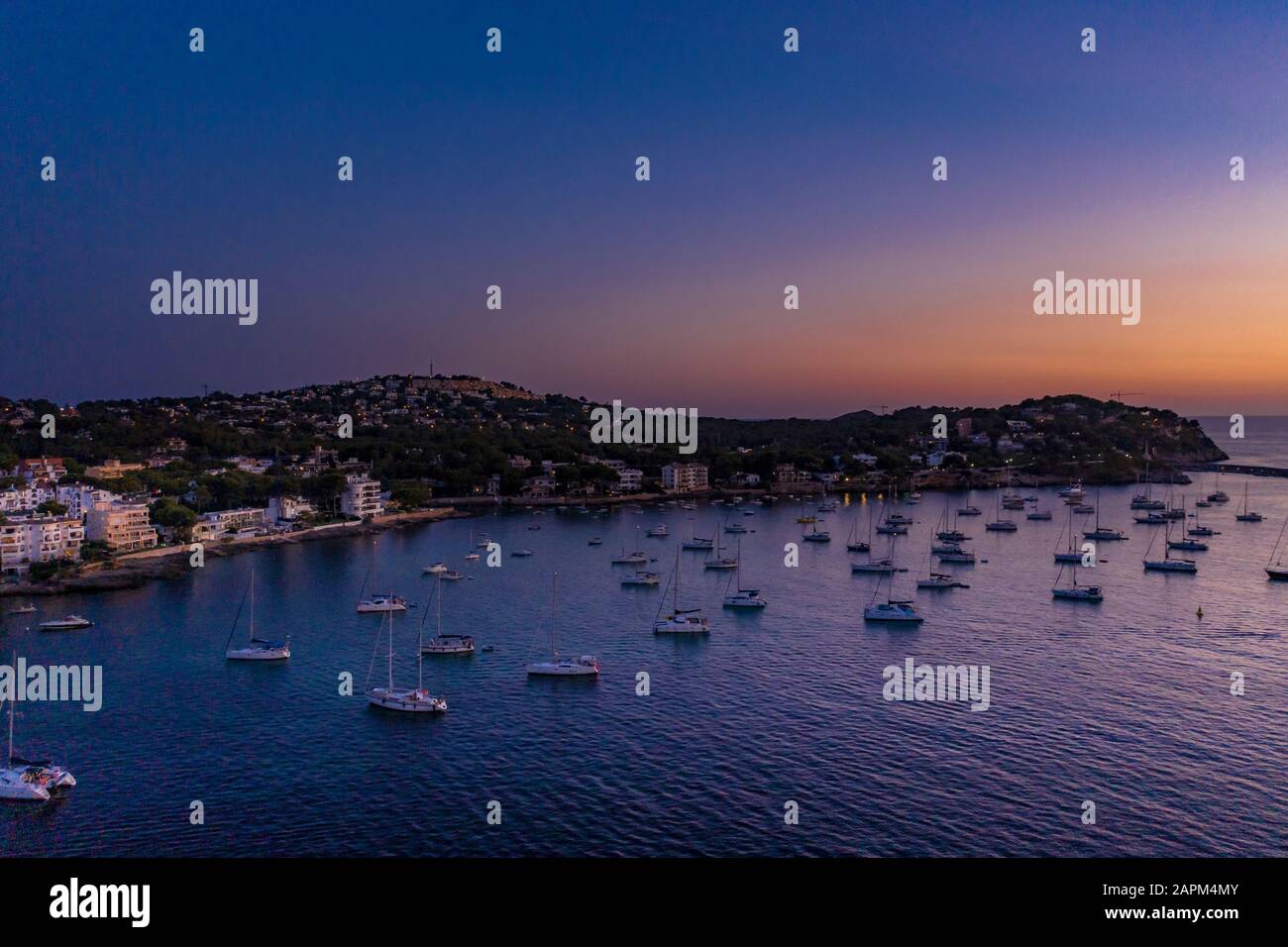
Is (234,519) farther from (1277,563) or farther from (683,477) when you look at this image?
(1277,563)

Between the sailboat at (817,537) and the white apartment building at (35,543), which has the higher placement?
the white apartment building at (35,543)

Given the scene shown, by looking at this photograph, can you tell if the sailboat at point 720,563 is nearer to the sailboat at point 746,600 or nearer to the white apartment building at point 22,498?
the sailboat at point 746,600

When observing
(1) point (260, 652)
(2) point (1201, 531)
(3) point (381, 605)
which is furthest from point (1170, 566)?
(1) point (260, 652)

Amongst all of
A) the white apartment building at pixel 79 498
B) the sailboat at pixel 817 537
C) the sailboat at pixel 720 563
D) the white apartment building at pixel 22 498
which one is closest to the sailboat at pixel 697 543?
the sailboat at pixel 720 563

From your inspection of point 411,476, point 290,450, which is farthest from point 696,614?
point 290,450

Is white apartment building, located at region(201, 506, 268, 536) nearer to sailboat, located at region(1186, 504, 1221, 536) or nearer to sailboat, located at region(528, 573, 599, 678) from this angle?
sailboat, located at region(528, 573, 599, 678)

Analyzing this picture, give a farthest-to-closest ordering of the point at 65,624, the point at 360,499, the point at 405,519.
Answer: the point at 405,519 → the point at 360,499 → the point at 65,624

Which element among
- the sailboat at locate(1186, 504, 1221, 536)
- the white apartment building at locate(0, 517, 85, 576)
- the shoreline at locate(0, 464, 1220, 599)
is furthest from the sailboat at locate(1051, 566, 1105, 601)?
the white apartment building at locate(0, 517, 85, 576)
